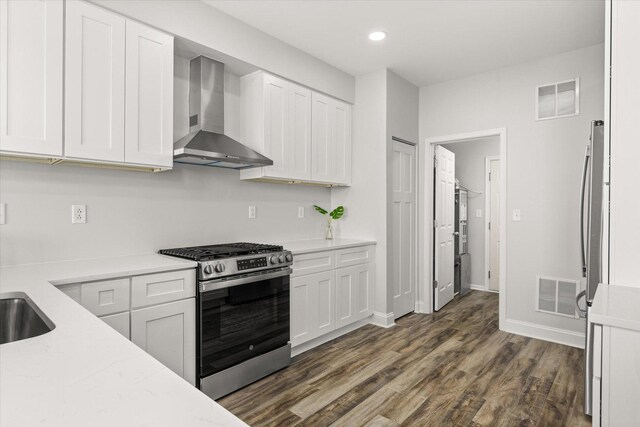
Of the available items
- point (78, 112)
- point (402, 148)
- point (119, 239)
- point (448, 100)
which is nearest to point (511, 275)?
point (402, 148)

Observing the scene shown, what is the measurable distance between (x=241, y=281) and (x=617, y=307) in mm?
2013

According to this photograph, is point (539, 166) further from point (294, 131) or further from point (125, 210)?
point (125, 210)

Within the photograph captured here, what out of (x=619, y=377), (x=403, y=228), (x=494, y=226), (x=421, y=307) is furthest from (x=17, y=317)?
(x=494, y=226)

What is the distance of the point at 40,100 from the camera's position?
1.95 metres

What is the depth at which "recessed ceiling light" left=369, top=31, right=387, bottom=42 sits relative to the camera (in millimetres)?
3168

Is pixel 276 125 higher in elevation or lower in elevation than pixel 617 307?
higher

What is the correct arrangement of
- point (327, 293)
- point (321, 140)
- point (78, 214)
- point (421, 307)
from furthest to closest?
point (421, 307) → point (321, 140) → point (327, 293) → point (78, 214)

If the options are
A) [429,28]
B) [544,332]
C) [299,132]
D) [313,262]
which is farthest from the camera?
[544,332]

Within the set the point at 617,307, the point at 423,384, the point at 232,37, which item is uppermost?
the point at 232,37

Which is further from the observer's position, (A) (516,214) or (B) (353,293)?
(A) (516,214)

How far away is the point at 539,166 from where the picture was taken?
3.64 metres

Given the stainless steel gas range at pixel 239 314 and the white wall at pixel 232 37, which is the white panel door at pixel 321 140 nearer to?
the white wall at pixel 232 37

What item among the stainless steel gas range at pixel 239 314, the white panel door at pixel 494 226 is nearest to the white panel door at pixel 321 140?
the stainless steel gas range at pixel 239 314

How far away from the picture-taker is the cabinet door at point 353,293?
3.50m
